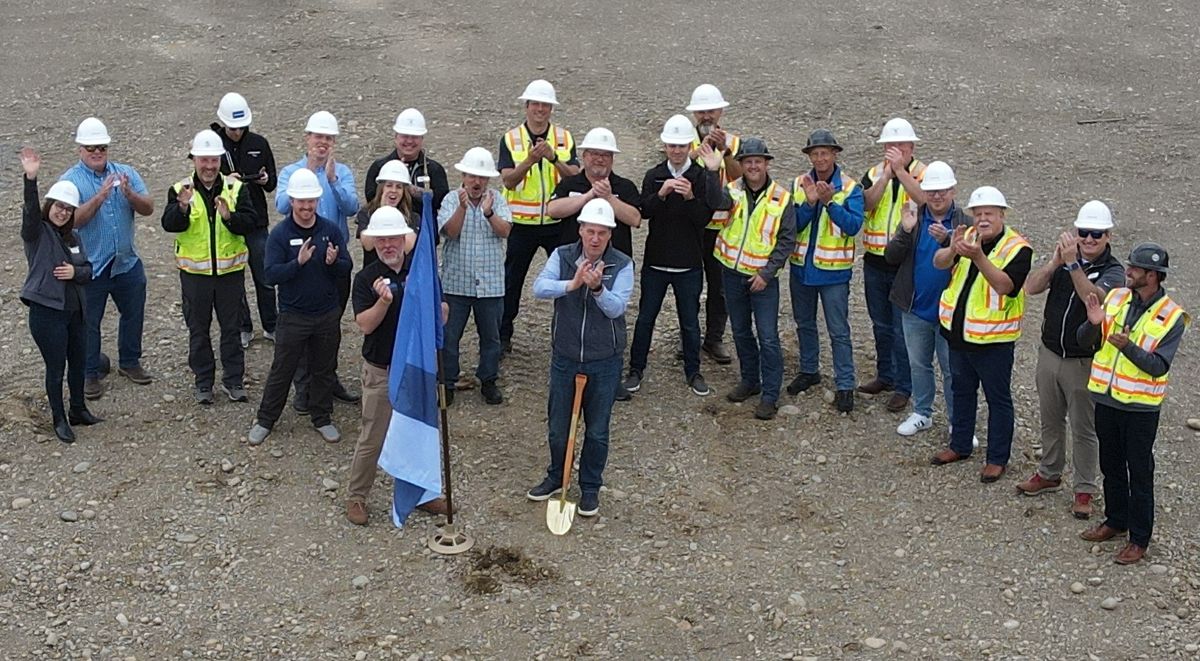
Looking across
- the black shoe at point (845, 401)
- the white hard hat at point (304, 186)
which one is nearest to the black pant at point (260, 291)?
the white hard hat at point (304, 186)

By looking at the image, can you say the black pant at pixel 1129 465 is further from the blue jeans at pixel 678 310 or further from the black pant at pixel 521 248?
the black pant at pixel 521 248

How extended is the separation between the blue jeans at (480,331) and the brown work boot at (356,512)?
152 cm

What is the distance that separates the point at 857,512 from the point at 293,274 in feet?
14.3

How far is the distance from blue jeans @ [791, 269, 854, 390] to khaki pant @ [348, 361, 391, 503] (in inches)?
137

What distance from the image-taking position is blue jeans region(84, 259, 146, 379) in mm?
10516

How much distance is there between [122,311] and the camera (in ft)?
35.4

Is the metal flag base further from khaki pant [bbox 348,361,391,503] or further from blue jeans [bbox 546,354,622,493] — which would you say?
blue jeans [bbox 546,354,622,493]

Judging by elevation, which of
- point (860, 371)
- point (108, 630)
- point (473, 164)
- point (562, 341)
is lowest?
point (108, 630)

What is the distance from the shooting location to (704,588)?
8.60 meters

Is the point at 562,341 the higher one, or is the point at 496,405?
the point at 562,341

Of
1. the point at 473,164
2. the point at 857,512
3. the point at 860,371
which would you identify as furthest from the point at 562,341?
the point at 860,371

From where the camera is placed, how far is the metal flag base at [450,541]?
29.3 ft

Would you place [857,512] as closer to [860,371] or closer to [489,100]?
[860,371]

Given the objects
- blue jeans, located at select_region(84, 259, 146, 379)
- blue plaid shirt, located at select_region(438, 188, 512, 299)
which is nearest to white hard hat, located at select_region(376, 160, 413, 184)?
blue plaid shirt, located at select_region(438, 188, 512, 299)
